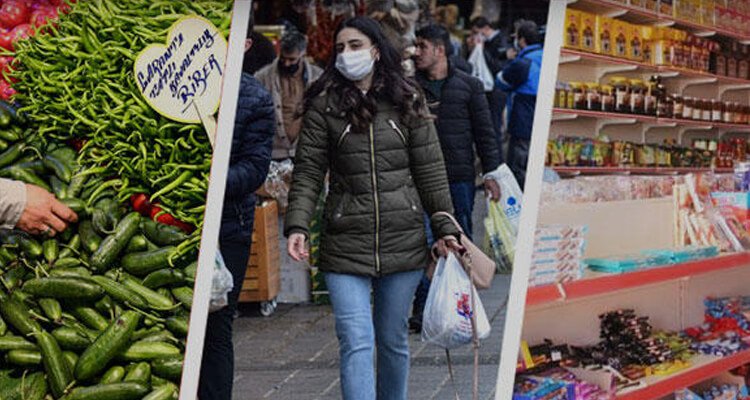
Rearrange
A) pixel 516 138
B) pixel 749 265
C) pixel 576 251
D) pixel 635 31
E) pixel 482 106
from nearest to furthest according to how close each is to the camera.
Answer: pixel 576 251
pixel 635 31
pixel 749 265
pixel 482 106
pixel 516 138

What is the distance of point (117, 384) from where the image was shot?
305 centimetres

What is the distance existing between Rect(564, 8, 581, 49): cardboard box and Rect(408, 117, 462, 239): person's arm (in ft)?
2.19

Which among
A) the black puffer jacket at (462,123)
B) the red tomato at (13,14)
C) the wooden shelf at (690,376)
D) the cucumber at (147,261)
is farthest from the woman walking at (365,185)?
the black puffer jacket at (462,123)

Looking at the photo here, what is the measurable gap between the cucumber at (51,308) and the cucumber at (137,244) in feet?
0.92

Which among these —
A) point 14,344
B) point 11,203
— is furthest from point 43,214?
point 14,344

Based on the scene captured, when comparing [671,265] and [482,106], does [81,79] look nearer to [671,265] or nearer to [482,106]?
[671,265]

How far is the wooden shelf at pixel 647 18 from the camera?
3.13 m

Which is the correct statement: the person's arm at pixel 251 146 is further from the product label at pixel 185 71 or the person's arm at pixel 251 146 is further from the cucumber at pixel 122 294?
the cucumber at pixel 122 294

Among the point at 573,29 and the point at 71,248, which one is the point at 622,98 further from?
the point at 71,248

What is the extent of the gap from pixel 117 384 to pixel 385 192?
3.46ft

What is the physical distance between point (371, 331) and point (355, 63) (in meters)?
0.91

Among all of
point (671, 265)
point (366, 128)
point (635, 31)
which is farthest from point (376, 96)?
point (671, 265)

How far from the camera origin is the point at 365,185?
3.39 m

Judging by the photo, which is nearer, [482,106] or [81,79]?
[81,79]
